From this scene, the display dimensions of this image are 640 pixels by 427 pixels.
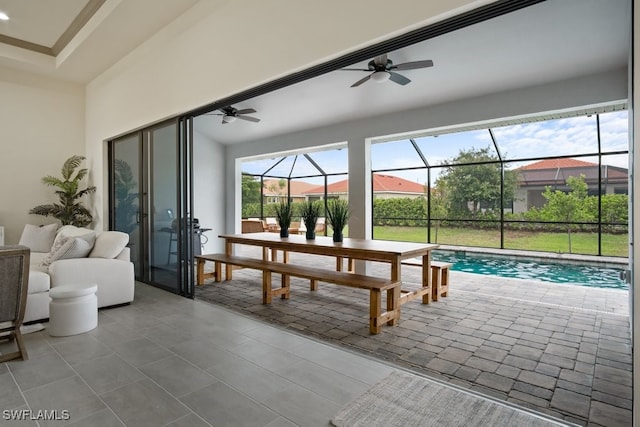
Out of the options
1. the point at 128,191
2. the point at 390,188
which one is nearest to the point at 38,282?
the point at 128,191

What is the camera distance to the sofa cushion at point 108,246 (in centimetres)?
399

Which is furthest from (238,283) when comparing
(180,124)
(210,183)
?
(210,183)

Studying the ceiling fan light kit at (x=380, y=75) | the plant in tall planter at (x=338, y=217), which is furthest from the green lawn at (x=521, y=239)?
the ceiling fan light kit at (x=380, y=75)

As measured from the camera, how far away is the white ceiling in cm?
360

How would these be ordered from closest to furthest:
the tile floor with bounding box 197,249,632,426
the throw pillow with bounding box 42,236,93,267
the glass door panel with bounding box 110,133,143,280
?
the tile floor with bounding box 197,249,632,426
the throw pillow with bounding box 42,236,93,267
the glass door panel with bounding box 110,133,143,280

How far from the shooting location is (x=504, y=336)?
3.18m

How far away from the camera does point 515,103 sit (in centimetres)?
486

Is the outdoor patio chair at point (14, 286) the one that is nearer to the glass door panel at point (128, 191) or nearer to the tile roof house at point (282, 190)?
the glass door panel at point (128, 191)

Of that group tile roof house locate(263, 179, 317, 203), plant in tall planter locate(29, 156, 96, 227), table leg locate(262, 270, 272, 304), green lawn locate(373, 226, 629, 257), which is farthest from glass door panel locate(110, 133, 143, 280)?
green lawn locate(373, 226, 629, 257)

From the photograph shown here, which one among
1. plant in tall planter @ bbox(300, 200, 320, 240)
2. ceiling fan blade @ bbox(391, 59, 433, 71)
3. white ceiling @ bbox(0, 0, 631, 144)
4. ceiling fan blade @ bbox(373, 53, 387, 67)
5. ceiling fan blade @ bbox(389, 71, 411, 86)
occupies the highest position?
white ceiling @ bbox(0, 0, 631, 144)

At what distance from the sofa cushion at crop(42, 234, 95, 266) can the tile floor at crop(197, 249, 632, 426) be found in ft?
4.85

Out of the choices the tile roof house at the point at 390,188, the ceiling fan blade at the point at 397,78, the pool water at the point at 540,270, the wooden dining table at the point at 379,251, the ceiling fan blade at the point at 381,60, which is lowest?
the pool water at the point at 540,270

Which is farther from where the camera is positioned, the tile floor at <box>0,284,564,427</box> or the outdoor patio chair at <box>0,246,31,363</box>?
the outdoor patio chair at <box>0,246,31,363</box>

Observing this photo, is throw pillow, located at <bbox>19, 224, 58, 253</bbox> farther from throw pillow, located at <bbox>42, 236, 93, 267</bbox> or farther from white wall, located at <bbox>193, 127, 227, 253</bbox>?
white wall, located at <bbox>193, 127, 227, 253</bbox>
